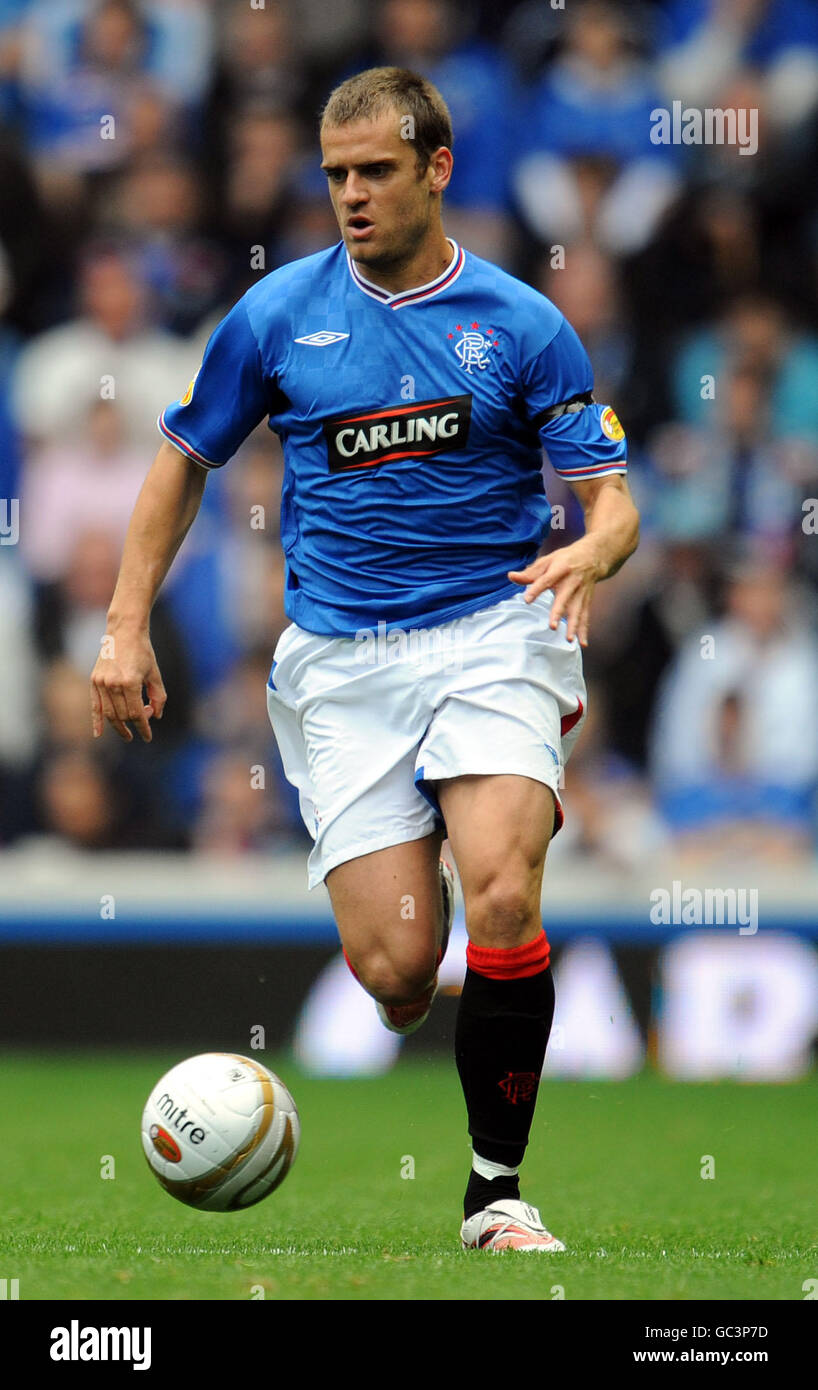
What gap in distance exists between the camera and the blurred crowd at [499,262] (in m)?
10.3

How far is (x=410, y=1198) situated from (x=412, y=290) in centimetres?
257

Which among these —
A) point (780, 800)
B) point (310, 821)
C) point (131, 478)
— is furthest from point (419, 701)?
point (131, 478)

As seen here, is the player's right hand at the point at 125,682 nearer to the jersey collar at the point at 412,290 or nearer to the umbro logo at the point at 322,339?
the umbro logo at the point at 322,339

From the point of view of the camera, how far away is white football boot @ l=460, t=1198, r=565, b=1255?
457cm

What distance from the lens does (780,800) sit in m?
9.98

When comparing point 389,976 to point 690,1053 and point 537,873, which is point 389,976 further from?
point 690,1053

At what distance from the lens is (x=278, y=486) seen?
10602mm

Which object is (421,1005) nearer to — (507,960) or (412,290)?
(507,960)

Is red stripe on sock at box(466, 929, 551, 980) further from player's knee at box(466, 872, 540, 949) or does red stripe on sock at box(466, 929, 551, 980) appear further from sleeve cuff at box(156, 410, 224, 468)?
sleeve cuff at box(156, 410, 224, 468)

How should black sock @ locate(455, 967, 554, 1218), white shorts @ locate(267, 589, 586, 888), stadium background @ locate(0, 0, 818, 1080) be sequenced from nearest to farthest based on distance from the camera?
black sock @ locate(455, 967, 554, 1218) → white shorts @ locate(267, 589, 586, 888) → stadium background @ locate(0, 0, 818, 1080)

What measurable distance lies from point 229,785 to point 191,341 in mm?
2484

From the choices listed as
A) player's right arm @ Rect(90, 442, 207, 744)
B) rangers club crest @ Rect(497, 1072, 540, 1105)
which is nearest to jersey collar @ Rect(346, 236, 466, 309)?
player's right arm @ Rect(90, 442, 207, 744)

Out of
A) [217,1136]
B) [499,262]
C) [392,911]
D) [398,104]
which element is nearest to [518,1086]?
[392,911]

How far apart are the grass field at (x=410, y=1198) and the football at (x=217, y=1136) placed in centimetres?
14
